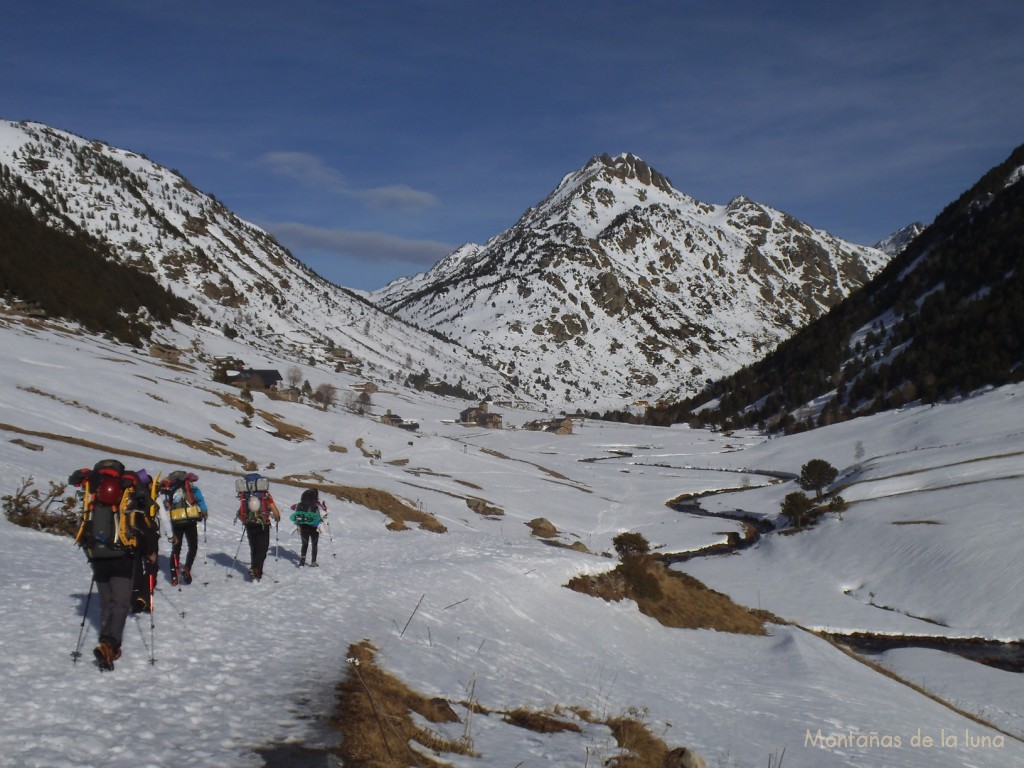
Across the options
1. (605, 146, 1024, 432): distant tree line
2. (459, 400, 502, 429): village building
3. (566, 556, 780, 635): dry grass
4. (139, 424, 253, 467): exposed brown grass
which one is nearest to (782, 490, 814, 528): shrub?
(566, 556, 780, 635): dry grass

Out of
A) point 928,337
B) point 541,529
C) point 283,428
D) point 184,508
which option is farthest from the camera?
point 928,337

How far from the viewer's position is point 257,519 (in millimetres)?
17078

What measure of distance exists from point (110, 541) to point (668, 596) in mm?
20933

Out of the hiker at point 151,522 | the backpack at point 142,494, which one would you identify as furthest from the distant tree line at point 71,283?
the backpack at point 142,494

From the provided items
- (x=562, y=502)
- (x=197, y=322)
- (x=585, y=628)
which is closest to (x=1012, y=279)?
(x=562, y=502)

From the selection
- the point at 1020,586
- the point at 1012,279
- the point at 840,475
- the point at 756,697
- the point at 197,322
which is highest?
the point at 1012,279

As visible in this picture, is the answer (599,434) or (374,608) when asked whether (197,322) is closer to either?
(599,434)

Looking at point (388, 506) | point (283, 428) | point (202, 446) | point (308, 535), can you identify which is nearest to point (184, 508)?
point (308, 535)

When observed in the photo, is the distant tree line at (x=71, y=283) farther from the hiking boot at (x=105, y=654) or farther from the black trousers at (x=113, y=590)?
the hiking boot at (x=105, y=654)

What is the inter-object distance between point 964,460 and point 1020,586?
31155 millimetres

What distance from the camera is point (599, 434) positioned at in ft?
570

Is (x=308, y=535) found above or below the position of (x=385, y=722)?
above

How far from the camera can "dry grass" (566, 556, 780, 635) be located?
80.6 ft

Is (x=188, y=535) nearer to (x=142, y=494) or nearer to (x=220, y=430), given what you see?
(x=142, y=494)
